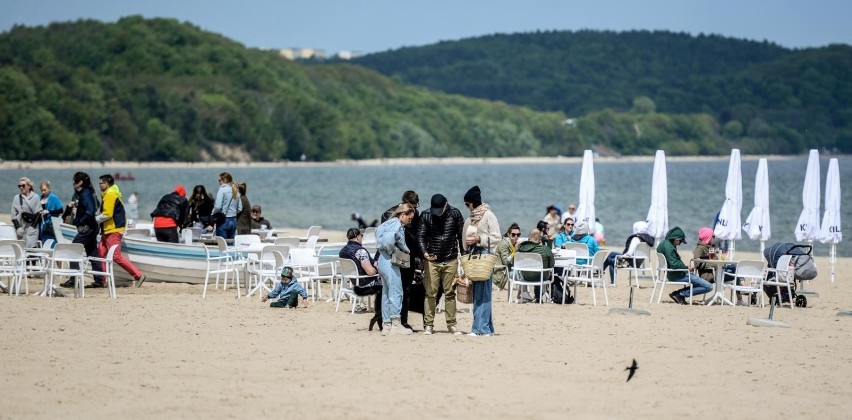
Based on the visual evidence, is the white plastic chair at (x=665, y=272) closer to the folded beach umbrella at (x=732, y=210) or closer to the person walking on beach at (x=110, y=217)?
the folded beach umbrella at (x=732, y=210)

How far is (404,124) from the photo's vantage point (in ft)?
566

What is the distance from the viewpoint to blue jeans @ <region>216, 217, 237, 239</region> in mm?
18281

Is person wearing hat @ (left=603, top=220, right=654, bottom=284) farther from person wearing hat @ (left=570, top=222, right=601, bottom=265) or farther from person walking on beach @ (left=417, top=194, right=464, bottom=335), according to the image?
person walking on beach @ (left=417, top=194, right=464, bottom=335)

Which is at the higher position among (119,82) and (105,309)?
(119,82)

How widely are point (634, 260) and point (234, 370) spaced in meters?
9.21

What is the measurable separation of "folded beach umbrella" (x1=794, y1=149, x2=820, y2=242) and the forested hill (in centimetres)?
9659

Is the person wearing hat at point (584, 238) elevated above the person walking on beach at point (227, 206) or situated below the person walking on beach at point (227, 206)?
below

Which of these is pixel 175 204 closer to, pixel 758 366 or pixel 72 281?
pixel 72 281

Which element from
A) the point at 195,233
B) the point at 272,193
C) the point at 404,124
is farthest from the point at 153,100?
the point at 195,233

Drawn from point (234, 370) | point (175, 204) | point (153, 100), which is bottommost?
Result: point (234, 370)

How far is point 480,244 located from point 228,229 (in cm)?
688

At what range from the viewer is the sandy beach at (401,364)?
8977mm

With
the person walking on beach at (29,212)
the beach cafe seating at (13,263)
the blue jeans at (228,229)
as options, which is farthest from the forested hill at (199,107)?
the beach cafe seating at (13,263)

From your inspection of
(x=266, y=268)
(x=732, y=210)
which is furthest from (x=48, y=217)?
(x=732, y=210)
